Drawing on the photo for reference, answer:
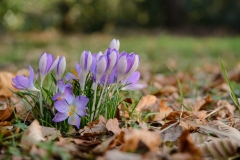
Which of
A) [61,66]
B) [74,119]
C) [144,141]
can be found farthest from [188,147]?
[61,66]

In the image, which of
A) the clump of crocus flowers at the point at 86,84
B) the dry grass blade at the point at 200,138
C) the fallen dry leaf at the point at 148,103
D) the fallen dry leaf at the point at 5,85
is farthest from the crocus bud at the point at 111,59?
the fallen dry leaf at the point at 5,85

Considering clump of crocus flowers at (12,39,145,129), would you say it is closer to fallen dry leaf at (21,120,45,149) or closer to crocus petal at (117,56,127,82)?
crocus petal at (117,56,127,82)

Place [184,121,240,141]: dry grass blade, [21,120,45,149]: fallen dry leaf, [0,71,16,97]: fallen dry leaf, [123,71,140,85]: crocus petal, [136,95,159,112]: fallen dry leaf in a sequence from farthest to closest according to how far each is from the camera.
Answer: [0,71,16,97]: fallen dry leaf, [136,95,159,112]: fallen dry leaf, [123,71,140,85]: crocus petal, [184,121,240,141]: dry grass blade, [21,120,45,149]: fallen dry leaf

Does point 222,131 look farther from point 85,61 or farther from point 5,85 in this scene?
point 5,85

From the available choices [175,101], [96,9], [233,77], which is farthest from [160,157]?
[96,9]

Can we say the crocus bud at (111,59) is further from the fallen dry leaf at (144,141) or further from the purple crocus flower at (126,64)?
the fallen dry leaf at (144,141)

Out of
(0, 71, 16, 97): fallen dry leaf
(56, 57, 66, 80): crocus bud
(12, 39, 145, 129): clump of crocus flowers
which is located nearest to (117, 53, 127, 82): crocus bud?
(12, 39, 145, 129): clump of crocus flowers

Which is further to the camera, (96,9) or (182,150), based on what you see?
(96,9)

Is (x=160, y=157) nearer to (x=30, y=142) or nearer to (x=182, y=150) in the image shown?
(x=182, y=150)
